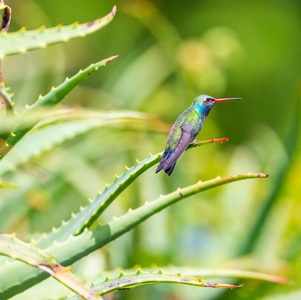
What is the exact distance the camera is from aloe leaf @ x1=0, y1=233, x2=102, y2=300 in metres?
0.74

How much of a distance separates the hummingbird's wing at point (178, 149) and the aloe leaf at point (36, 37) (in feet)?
0.64

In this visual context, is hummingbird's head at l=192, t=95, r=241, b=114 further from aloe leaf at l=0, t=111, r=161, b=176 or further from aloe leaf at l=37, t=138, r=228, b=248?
aloe leaf at l=0, t=111, r=161, b=176

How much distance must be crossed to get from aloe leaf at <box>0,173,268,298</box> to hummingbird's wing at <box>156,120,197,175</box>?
0.08 m

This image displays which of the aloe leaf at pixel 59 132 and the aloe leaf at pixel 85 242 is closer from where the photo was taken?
the aloe leaf at pixel 85 242

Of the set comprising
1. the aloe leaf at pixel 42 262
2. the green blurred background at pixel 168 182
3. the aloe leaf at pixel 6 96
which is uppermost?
the green blurred background at pixel 168 182

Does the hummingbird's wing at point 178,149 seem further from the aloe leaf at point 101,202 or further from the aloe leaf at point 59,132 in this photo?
the aloe leaf at point 59,132

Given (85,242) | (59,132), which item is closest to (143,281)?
(85,242)

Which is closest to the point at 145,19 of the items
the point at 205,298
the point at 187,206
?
the point at 187,206

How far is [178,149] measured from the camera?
2.53 ft

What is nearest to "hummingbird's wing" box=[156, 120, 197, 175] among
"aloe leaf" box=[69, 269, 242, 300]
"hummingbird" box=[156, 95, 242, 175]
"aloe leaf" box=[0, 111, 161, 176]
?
"hummingbird" box=[156, 95, 242, 175]

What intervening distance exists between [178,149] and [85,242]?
0.21m

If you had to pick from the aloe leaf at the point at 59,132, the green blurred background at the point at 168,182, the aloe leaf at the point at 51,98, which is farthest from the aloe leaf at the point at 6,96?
the green blurred background at the point at 168,182

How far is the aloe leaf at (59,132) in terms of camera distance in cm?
116

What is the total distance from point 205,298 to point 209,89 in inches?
66.1
